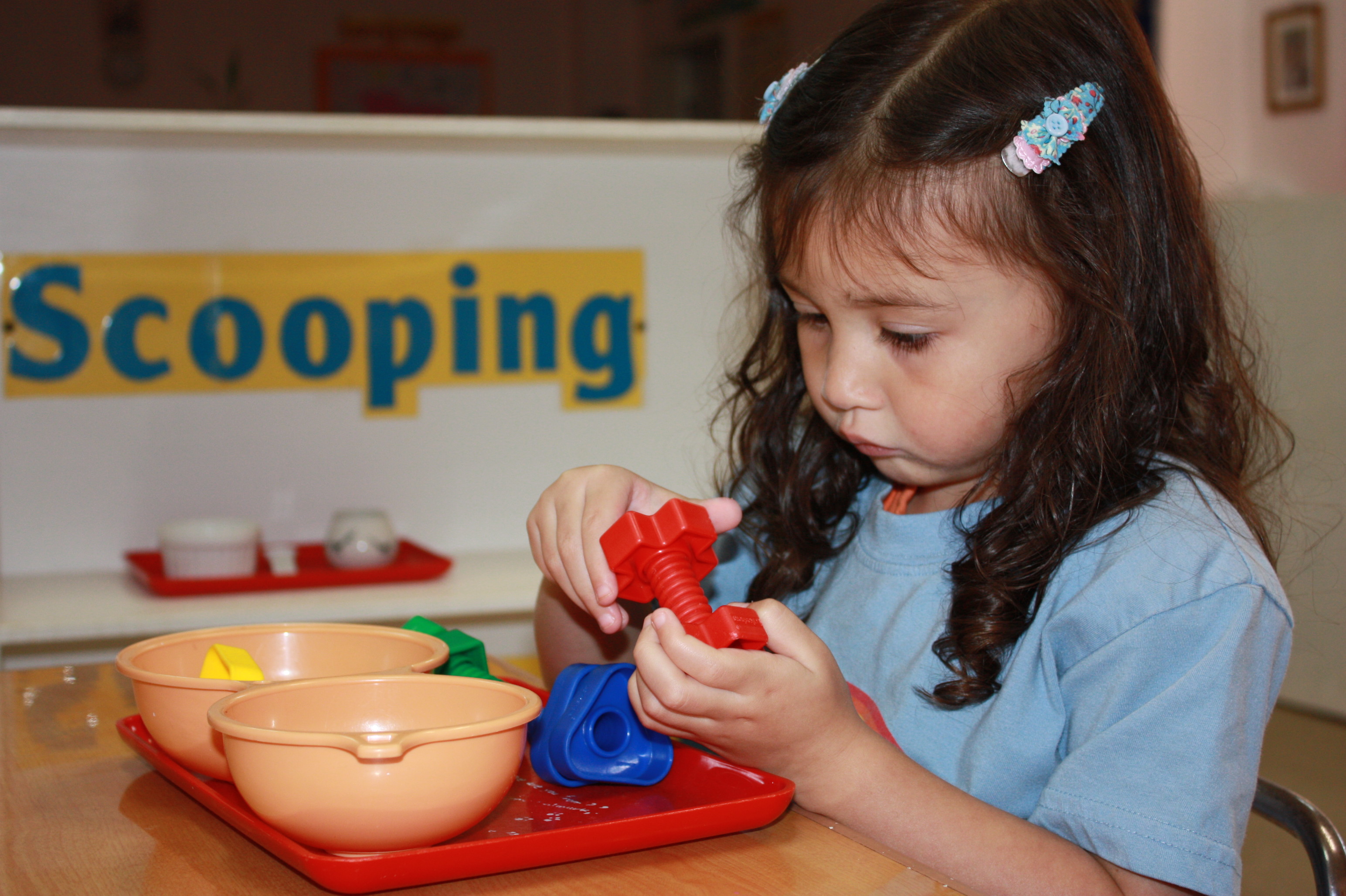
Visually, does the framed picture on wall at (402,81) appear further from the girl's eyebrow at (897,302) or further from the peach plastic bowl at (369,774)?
the peach plastic bowl at (369,774)

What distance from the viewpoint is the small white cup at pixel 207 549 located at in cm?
150

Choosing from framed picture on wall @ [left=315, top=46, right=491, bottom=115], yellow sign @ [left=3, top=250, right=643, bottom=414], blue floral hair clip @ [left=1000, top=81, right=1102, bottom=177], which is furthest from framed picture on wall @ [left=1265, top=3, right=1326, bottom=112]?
blue floral hair clip @ [left=1000, top=81, right=1102, bottom=177]

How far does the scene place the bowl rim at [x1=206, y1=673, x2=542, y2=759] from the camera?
459 mm

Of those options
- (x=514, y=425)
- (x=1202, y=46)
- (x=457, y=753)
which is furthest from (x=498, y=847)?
(x=1202, y=46)

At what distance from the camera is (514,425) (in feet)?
5.88

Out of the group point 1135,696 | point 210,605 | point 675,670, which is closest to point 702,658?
point 675,670

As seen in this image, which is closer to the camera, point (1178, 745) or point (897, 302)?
point (1178, 745)

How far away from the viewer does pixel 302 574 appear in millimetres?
1511

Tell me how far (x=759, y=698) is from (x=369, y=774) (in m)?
0.21

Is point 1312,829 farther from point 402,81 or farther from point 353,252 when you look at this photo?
point 402,81

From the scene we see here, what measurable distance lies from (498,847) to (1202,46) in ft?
11.1

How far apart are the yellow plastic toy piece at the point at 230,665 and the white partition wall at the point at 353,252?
1.05 meters

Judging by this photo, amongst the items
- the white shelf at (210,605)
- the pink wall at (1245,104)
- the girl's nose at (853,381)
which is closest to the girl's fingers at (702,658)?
the girl's nose at (853,381)

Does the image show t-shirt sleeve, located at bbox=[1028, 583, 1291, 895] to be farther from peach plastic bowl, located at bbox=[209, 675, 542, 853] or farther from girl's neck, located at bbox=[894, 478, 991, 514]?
peach plastic bowl, located at bbox=[209, 675, 542, 853]
